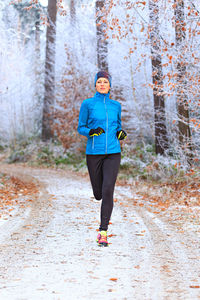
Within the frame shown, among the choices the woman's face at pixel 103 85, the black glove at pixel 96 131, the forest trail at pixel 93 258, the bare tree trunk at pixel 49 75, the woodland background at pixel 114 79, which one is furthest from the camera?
the bare tree trunk at pixel 49 75

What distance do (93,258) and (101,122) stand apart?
1612 mm

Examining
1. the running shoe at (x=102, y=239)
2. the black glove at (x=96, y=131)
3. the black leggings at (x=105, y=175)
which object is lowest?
the running shoe at (x=102, y=239)

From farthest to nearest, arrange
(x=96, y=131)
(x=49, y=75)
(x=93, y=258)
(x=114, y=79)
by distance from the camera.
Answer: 1. (x=49, y=75)
2. (x=114, y=79)
3. (x=96, y=131)
4. (x=93, y=258)

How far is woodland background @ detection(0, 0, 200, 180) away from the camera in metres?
8.17

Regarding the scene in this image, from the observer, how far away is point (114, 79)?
13.9 m

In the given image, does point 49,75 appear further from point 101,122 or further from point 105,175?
point 105,175

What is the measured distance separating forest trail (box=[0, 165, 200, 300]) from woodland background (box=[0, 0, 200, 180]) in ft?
11.0

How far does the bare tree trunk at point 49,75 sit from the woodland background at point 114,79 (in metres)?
0.05

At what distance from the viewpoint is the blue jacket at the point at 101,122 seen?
4.41 metres

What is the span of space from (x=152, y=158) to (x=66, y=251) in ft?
25.7

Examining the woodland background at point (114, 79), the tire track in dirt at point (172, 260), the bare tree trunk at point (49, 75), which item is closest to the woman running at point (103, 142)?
the tire track in dirt at point (172, 260)

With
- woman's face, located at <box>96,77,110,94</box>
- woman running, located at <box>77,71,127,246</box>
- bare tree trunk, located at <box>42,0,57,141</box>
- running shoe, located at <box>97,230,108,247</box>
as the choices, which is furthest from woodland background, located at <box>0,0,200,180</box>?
running shoe, located at <box>97,230,108,247</box>

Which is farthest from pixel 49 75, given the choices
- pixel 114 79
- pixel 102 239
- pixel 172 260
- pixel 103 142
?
pixel 172 260

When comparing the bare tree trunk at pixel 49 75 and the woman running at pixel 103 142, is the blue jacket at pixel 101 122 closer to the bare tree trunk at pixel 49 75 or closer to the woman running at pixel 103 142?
the woman running at pixel 103 142
